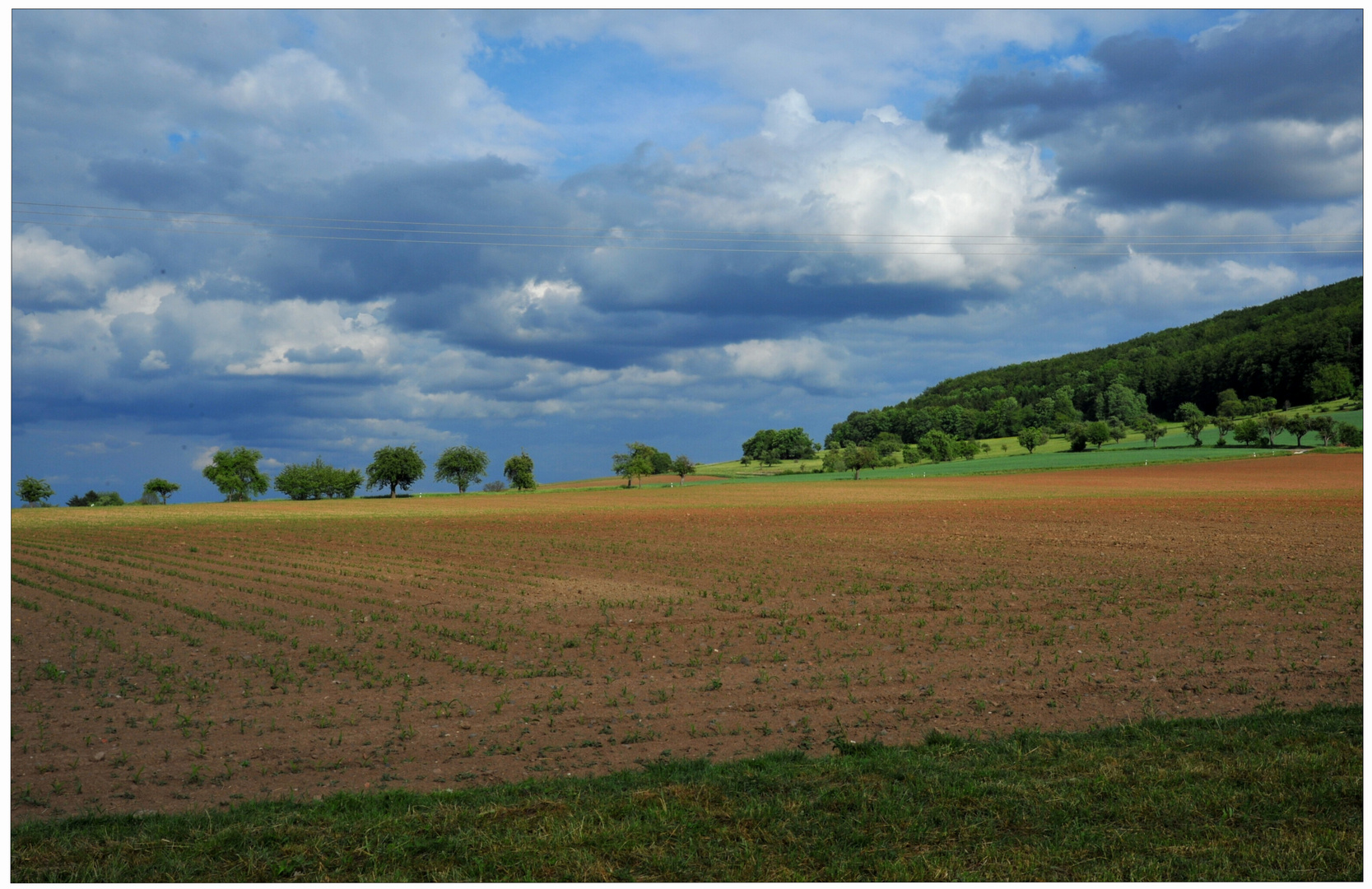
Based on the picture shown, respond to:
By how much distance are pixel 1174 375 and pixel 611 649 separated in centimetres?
15537

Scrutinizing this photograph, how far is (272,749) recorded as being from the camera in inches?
375

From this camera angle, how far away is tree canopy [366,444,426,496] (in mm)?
120188

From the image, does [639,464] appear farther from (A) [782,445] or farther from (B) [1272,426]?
(B) [1272,426]

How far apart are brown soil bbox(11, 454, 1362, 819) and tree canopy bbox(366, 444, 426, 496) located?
288ft

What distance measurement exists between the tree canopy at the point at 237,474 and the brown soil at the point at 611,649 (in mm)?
103812

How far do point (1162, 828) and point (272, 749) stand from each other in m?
8.53

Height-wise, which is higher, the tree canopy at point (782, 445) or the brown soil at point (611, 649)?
the tree canopy at point (782, 445)

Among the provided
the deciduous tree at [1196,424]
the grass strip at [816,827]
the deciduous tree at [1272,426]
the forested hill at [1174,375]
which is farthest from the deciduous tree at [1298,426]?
the grass strip at [816,827]

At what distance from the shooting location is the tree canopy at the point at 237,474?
128750 mm

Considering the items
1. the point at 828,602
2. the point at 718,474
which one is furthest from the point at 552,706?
the point at 718,474

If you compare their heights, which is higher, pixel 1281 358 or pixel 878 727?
pixel 1281 358

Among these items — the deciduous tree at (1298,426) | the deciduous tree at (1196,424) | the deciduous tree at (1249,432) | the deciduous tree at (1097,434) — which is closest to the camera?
the deciduous tree at (1298,426)

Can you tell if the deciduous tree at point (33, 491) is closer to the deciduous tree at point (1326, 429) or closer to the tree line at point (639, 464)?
the tree line at point (639, 464)

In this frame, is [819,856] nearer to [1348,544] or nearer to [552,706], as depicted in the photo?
[552,706]
